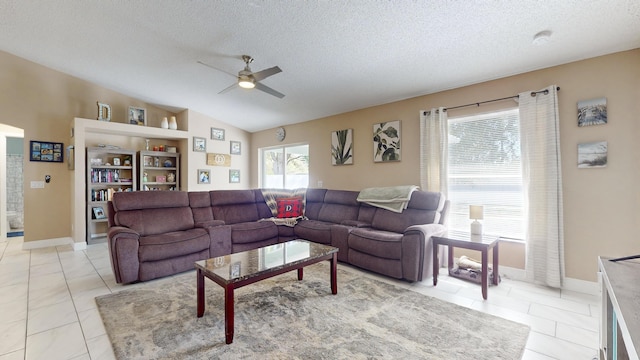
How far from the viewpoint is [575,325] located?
2.05 m

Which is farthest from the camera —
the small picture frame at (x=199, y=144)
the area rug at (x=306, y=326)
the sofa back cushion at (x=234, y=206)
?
the small picture frame at (x=199, y=144)

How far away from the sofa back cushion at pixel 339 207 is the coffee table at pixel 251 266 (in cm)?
136

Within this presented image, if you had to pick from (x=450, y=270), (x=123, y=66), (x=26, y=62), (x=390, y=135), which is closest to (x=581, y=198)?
(x=450, y=270)

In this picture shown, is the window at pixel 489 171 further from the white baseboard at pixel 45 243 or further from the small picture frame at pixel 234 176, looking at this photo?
the white baseboard at pixel 45 243

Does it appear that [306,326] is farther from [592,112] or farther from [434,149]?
[592,112]

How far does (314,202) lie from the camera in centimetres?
460

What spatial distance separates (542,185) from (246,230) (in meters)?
3.64

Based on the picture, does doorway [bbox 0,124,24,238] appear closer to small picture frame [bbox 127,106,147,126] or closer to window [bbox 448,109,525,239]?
small picture frame [bbox 127,106,147,126]

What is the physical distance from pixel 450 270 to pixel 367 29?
285 centimetres

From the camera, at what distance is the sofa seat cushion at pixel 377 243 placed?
2889 millimetres

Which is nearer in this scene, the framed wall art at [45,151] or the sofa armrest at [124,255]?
the sofa armrest at [124,255]

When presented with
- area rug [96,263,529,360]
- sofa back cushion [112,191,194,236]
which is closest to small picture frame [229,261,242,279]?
area rug [96,263,529,360]

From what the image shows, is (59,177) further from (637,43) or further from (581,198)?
(637,43)

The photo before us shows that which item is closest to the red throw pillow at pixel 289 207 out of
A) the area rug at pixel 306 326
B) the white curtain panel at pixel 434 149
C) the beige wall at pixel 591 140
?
the area rug at pixel 306 326
